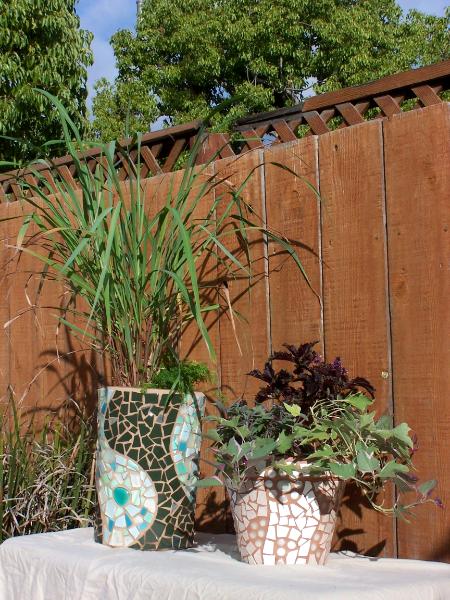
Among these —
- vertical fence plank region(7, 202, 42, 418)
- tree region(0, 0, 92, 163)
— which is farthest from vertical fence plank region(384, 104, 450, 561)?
tree region(0, 0, 92, 163)

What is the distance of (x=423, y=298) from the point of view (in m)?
2.07

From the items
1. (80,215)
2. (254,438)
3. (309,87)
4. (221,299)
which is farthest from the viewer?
(309,87)

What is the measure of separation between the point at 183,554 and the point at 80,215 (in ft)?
3.11

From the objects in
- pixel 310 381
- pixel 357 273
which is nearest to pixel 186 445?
pixel 310 381

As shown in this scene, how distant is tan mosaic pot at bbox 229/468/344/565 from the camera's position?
192cm

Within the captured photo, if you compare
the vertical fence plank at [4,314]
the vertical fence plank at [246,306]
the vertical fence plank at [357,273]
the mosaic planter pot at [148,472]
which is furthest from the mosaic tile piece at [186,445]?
the vertical fence plank at [4,314]

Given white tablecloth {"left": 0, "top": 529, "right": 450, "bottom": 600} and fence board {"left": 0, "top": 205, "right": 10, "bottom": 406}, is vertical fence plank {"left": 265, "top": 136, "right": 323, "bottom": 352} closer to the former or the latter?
white tablecloth {"left": 0, "top": 529, "right": 450, "bottom": 600}

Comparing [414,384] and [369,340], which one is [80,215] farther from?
[414,384]

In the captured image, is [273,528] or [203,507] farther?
[203,507]

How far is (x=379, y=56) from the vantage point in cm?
1474

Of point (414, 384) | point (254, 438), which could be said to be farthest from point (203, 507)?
point (414, 384)

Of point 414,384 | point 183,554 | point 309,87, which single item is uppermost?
point 309,87

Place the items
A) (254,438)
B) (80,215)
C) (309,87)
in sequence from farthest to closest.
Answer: (309,87) → (80,215) → (254,438)

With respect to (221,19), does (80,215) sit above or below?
below
